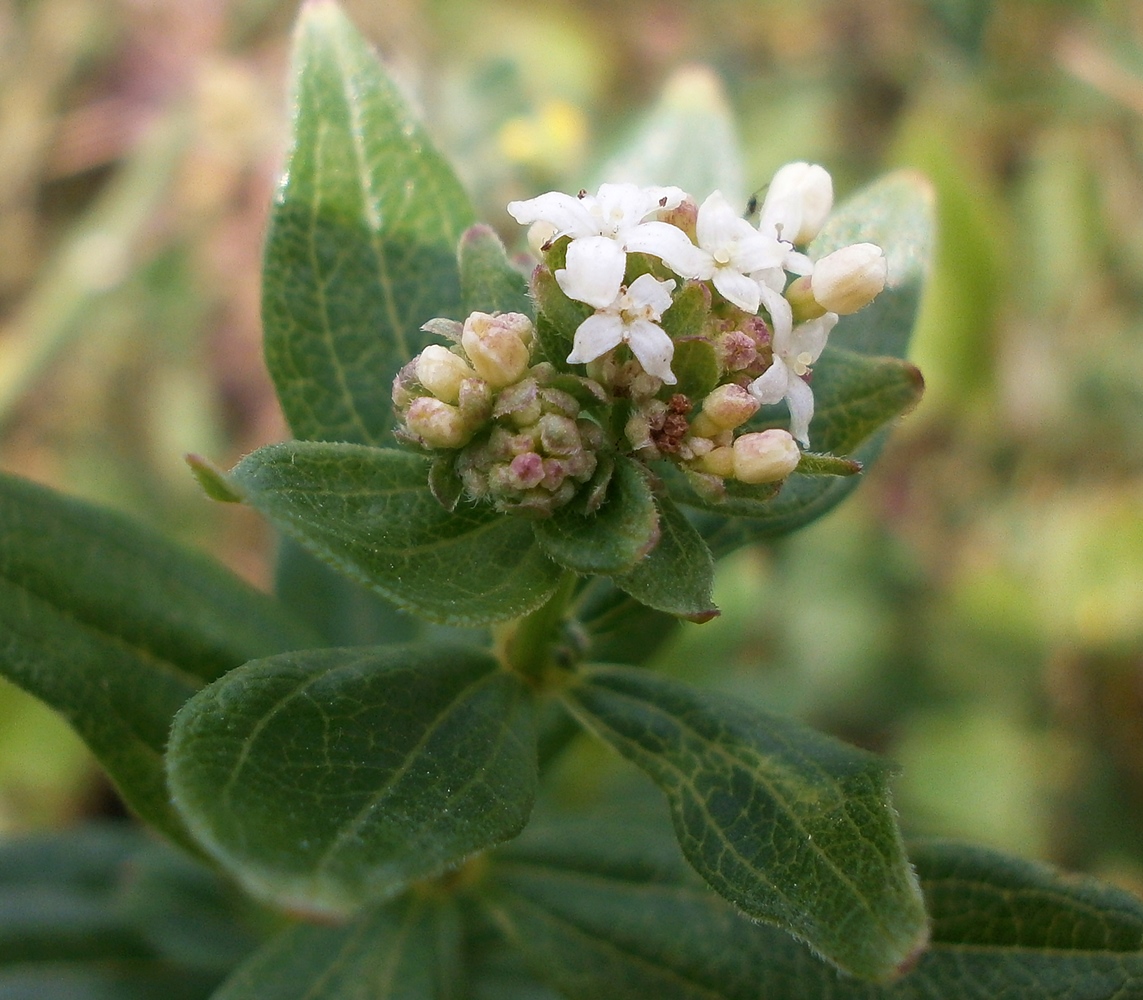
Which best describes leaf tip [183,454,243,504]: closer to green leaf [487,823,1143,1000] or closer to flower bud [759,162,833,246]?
flower bud [759,162,833,246]

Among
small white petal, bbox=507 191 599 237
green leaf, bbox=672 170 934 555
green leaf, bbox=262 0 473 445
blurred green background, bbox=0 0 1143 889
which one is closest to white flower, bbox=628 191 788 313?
small white petal, bbox=507 191 599 237

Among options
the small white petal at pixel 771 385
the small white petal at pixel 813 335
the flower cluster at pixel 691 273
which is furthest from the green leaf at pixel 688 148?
the small white petal at pixel 771 385

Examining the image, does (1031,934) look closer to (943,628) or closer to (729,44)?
(943,628)

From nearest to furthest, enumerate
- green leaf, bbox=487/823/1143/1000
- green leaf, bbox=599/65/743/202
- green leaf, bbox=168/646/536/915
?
green leaf, bbox=168/646/536/915 < green leaf, bbox=487/823/1143/1000 < green leaf, bbox=599/65/743/202

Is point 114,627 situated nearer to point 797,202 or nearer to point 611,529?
point 611,529

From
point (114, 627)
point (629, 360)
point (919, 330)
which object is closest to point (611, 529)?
point (629, 360)
